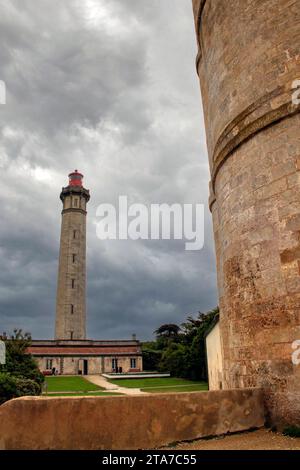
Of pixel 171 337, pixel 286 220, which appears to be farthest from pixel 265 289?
pixel 171 337

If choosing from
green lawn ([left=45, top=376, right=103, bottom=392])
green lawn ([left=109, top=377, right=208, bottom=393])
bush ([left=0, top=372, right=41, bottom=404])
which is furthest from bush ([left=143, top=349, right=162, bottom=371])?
A: bush ([left=0, top=372, right=41, bottom=404])

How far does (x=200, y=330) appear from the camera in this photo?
3050cm

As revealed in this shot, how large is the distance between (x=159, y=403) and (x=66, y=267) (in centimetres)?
4885

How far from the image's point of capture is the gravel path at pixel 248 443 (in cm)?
395

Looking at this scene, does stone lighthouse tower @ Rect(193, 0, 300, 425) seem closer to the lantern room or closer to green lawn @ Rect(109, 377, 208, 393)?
green lawn @ Rect(109, 377, 208, 393)

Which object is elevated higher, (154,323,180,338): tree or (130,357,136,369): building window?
(154,323,180,338): tree

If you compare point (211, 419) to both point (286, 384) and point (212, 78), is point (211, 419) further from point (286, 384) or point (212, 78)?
point (212, 78)

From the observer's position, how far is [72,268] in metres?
51.6

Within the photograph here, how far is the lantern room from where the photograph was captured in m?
58.4

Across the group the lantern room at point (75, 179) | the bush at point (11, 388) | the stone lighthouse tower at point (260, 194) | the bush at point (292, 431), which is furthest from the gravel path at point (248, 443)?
the lantern room at point (75, 179)

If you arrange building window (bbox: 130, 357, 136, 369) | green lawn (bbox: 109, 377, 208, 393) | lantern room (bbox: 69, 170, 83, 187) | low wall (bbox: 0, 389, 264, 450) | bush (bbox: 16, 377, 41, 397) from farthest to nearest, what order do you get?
→ lantern room (bbox: 69, 170, 83, 187), building window (bbox: 130, 357, 136, 369), green lawn (bbox: 109, 377, 208, 393), bush (bbox: 16, 377, 41, 397), low wall (bbox: 0, 389, 264, 450)

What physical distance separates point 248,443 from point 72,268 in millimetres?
49048

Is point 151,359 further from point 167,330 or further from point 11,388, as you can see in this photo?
point 11,388

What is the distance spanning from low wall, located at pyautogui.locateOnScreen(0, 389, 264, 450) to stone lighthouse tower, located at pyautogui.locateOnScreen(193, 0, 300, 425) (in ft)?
3.69
